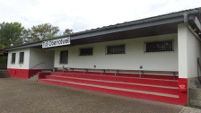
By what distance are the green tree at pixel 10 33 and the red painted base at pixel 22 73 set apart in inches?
834

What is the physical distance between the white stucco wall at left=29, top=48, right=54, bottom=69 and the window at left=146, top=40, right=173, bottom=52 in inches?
370

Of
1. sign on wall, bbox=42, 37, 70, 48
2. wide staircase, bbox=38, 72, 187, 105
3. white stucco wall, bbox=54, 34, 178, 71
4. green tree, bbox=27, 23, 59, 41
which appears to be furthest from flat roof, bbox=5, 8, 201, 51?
green tree, bbox=27, 23, 59, 41

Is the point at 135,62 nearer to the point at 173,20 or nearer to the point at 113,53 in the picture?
the point at 113,53

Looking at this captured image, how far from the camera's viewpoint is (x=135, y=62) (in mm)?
7613

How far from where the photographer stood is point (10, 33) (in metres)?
33.3

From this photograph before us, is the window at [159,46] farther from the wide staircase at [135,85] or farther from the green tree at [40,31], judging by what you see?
the green tree at [40,31]

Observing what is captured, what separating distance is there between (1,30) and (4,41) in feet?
8.66

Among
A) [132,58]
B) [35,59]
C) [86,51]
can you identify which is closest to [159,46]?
[132,58]

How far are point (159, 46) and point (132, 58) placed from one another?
143 cm

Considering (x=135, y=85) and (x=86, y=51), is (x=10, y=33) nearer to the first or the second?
(x=86, y=51)

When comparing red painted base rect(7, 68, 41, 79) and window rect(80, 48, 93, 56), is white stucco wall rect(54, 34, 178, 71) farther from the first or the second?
red painted base rect(7, 68, 41, 79)

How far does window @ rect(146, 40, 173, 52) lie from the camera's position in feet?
21.9

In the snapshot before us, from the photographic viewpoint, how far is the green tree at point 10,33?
106 ft

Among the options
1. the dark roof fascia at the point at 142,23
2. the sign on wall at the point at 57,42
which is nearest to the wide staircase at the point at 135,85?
the sign on wall at the point at 57,42
